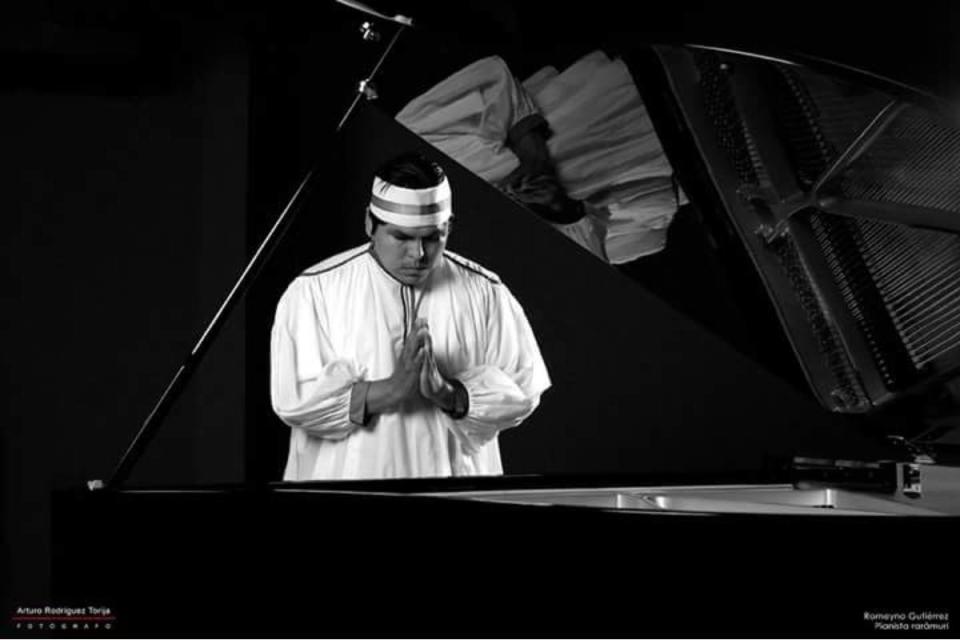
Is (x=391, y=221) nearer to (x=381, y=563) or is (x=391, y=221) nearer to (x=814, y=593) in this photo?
(x=381, y=563)

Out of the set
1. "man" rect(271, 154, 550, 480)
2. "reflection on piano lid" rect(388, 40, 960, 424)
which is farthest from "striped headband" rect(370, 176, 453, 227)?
"reflection on piano lid" rect(388, 40, 960, 424)

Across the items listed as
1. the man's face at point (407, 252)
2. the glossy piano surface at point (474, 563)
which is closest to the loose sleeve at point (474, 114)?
the man's face at point (407, 252)

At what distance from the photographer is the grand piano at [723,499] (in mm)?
1788

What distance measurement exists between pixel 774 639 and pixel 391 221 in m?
2.21

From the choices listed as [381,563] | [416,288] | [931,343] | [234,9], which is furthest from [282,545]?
[234,9]

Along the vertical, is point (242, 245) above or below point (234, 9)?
below

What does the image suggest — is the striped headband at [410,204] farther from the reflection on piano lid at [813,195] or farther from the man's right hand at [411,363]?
the reflection on piano lid at [813,195]

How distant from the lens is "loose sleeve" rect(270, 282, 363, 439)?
12.0 feet

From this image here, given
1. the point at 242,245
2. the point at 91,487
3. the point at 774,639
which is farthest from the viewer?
the point at 242,245

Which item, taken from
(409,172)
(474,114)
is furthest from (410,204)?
(474,114)

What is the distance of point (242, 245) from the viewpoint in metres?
3.69

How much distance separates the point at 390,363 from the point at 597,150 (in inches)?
53.5

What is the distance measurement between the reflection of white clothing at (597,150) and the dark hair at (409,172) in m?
0.26

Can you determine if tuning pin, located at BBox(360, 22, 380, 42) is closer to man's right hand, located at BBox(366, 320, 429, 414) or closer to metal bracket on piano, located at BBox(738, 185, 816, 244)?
metal bracket on piano, located at BBox(738, 185, 816, 244)
